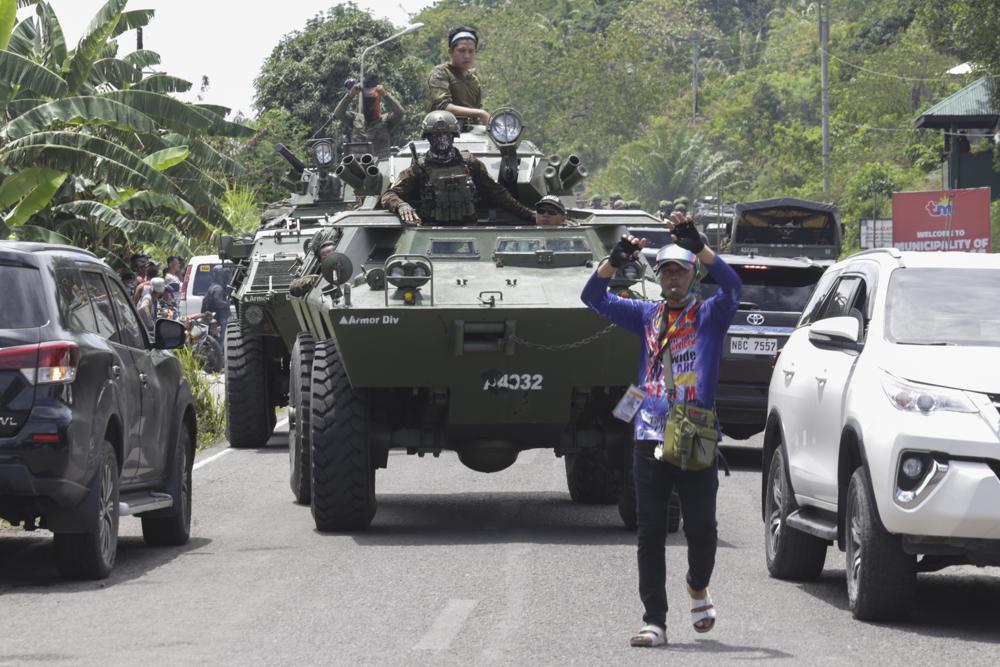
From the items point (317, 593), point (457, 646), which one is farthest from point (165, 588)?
point (457, 646)

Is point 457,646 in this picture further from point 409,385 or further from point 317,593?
point 409,385

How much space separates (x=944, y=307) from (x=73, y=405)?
170 inches

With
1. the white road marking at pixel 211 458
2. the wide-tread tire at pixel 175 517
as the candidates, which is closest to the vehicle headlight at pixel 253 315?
the white road marking at pixel 211 458

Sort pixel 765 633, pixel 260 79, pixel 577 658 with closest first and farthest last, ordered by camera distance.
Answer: pixel 577 658, pixel 765 633, pixel 260 79

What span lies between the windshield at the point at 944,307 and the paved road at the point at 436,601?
52.0 inches

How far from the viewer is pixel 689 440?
8180 millimetres

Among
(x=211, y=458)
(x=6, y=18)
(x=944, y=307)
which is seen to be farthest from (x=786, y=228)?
(x=944, y=307)

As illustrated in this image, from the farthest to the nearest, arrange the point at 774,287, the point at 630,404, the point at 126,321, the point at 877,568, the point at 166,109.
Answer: the point at 166,109 → the point at 774,287 → the point at 126,321 → the point at 877,568 → the point at 630,404

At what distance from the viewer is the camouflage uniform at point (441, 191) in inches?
549

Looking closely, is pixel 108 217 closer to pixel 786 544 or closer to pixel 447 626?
pixel 786 544

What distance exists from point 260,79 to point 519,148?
45.9 metres

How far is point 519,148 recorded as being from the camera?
1564cm

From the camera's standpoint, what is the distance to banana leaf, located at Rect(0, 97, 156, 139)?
21.1 metres

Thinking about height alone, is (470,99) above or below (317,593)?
above
